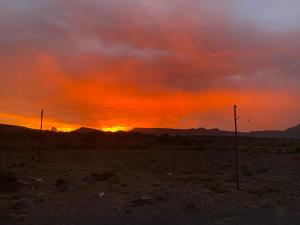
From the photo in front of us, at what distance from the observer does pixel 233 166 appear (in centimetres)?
4238

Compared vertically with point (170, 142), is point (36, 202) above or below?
below

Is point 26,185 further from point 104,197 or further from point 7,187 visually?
point 104,197

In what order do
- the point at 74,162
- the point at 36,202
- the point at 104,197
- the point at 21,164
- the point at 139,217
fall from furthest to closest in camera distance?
the point at 74,162, the point at 21,164, the point at 104,197, the point at 36,202, the point at 139,217

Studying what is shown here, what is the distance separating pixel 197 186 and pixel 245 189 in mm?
3092

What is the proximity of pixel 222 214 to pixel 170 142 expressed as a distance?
5077cm

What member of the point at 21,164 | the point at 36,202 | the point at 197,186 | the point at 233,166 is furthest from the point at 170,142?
the point at 36,202

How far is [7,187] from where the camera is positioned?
29.9 meters

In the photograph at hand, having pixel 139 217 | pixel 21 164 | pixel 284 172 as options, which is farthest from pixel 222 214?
pixel 21 164

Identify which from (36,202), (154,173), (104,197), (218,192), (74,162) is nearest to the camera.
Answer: (36,202)

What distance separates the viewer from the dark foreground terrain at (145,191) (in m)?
24.1

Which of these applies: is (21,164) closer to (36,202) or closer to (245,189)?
(36,202)

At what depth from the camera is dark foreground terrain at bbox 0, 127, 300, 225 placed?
948 inches

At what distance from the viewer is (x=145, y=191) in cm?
3017

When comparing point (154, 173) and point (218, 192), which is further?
point (154, 173)
